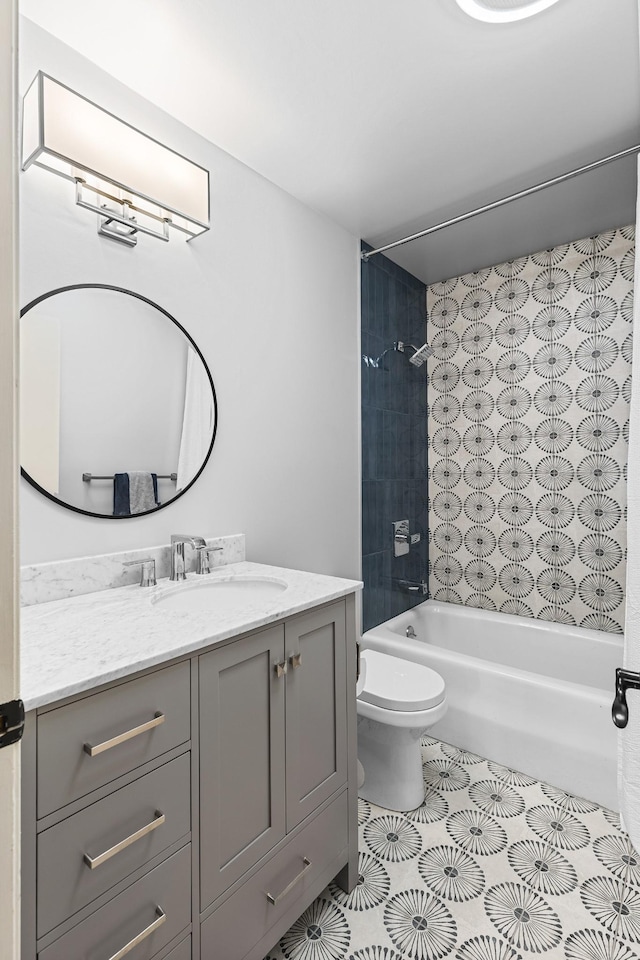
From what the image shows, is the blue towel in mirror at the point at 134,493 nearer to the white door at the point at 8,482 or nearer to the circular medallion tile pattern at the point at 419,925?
the white door at the point at 8,482

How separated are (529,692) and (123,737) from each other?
5.84 feet

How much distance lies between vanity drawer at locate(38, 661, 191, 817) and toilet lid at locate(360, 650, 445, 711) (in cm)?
101

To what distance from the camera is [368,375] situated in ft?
8.90

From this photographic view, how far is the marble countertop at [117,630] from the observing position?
874 millimetres

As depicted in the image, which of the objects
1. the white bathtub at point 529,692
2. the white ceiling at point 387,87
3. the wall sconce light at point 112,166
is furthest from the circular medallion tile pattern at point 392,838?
the white ceiling at point 387,87

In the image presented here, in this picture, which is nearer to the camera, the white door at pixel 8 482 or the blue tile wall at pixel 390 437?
the white door at pixel 8 482

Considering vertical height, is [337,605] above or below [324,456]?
below

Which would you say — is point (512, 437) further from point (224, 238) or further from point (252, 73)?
point (252, 73)

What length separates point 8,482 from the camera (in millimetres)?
523

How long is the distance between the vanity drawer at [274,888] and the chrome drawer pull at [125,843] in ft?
1.04

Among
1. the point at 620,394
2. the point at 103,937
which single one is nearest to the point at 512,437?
the point at 620,394

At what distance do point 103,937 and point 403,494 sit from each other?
94.9 inches

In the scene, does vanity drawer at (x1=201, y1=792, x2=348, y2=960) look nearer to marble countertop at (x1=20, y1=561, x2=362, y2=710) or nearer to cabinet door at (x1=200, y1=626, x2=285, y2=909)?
cabinet door at (x1=200, y1=626, x2=285, y2=909)

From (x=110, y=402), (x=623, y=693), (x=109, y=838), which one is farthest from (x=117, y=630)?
(x=623, y=693)
